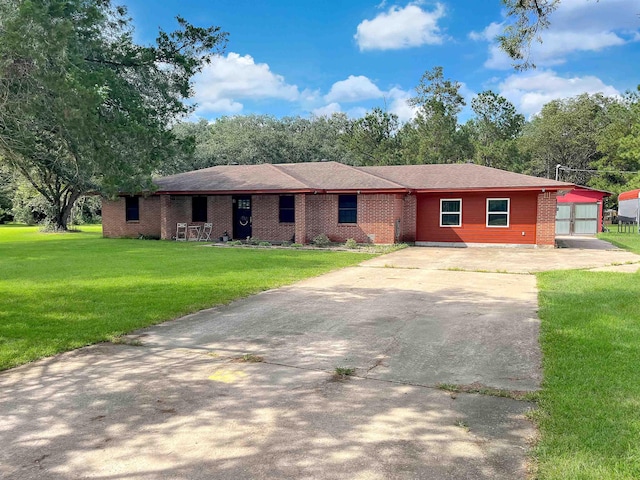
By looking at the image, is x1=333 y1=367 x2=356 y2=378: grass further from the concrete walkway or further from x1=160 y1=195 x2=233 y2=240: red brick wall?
x1=160 y1=195 x2=233 y2=240: red brick wall

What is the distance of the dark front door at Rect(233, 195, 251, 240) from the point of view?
71.7ft

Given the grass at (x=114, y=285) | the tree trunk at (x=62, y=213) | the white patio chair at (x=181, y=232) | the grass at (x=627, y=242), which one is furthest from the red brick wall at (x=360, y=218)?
the tree trunk at (x=62, y=213)

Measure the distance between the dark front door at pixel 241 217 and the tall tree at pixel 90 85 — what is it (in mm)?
10015

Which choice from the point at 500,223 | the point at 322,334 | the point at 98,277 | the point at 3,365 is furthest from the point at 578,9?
the point at 500,223

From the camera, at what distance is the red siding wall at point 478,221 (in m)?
19.1

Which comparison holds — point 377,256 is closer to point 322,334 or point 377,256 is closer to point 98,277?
point 98,277

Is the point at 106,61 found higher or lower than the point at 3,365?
higher

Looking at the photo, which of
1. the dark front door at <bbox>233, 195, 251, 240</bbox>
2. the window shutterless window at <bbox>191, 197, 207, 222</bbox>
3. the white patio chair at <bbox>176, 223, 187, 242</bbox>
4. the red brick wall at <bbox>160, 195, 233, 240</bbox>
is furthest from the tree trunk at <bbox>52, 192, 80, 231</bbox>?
the dark front door at <bbox>233, 195, 251, 240</bbox>

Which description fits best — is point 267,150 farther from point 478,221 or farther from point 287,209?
point 478,221

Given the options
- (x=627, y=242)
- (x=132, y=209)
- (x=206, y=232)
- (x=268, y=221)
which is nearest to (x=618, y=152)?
A: (x=627, y=242)

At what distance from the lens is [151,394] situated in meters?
4.20

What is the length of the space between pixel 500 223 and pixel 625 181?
30090 millimetres

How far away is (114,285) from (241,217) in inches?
488

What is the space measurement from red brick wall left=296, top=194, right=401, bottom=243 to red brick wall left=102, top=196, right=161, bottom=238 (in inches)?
309
